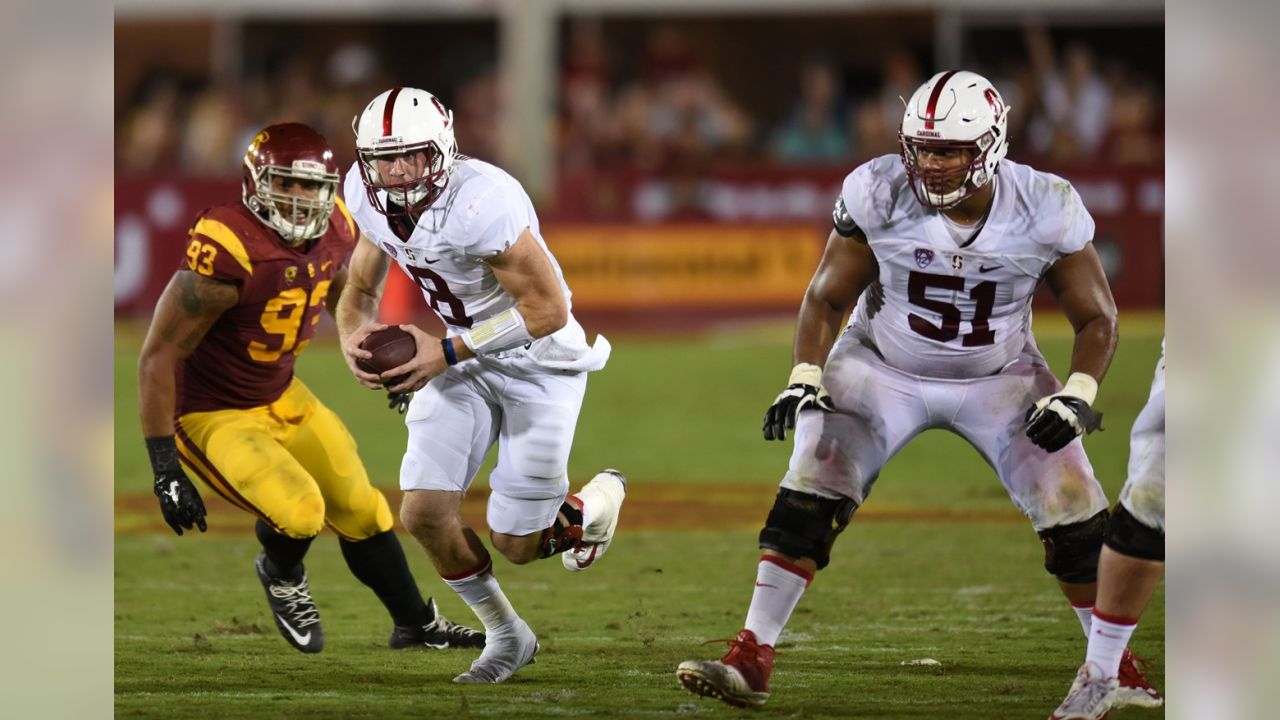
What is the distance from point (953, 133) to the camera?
4109 millimetres

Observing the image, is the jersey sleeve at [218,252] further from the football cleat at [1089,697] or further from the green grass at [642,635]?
the football cleat at [1089,697]

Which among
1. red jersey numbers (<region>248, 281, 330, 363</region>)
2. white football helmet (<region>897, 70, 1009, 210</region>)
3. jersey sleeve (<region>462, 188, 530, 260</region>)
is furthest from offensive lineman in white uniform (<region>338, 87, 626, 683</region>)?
white football helmet (<region>897, 70, 1009, 210</region>)

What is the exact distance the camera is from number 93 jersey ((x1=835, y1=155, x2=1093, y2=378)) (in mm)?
4234

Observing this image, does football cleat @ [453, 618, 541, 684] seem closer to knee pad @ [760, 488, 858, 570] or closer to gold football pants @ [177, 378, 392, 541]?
gold football pants @ [177, 378, 392, 541]

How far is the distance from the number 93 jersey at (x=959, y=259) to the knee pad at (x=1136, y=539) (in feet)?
2.01

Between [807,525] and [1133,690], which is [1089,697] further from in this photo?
[807,525]

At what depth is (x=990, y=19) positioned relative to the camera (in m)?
14.9

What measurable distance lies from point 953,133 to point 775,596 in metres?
1.20

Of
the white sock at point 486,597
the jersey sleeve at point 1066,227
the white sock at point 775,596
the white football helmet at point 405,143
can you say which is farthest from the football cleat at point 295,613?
the jersey sleeve at point 1066,227

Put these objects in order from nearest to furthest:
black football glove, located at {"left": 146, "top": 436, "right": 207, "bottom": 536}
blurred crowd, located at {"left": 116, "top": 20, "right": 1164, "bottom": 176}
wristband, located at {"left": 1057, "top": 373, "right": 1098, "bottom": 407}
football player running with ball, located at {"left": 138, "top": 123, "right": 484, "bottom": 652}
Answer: wristband, located at {"left": 1057, "top": 373, "right": 1098, "bottom": 407} → black football glove, located at {"left": 146, "top": 436, "right": 207, "bottom": 536} → football player running with ball, located at {"left": 138, "top": 123, "right": 484, "bottom": 652} → blurred crowd, located at {"left": 116, "top": 20, "right": 1164, "bottom": 176}

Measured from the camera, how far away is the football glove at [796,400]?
4109 mm

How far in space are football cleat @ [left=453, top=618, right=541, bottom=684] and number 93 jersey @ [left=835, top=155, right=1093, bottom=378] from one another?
122 centimetres

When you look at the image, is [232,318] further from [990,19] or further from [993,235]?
[990,19]
